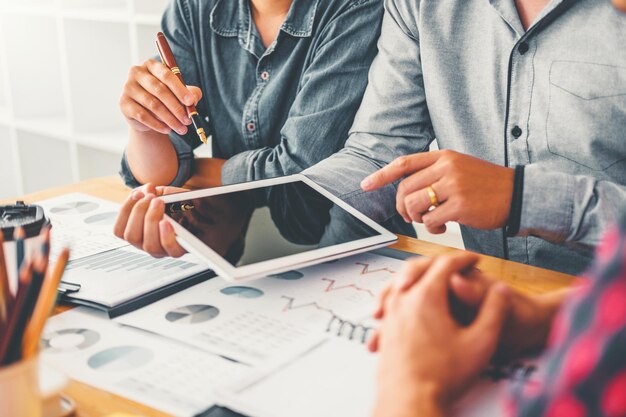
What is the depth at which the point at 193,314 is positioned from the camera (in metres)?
0.72

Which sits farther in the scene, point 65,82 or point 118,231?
point 65,82

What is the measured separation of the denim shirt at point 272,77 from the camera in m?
1.27

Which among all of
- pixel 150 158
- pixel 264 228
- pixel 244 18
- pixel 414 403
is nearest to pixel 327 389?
pixel 414 403

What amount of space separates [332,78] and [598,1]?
0.48 m

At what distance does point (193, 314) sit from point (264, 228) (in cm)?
17

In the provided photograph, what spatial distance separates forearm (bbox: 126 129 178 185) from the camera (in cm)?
128

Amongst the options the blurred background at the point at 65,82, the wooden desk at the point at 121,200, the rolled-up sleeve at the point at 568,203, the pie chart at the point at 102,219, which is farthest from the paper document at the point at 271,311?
the blurred background at the point at 65,82

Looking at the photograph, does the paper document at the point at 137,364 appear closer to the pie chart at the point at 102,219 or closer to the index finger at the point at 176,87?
the pie chart at the point at 102,219

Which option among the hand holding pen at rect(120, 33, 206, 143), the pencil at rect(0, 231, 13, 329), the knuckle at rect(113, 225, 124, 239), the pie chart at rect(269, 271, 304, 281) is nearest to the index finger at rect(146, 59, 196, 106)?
the hand holding pen at rect(120, 33, 206, 143)

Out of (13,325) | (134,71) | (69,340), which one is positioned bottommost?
(69,340)

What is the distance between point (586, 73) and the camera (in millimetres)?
1049

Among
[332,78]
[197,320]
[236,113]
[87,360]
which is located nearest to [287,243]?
[197,320]

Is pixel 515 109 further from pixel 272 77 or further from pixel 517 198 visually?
pixel 272 77

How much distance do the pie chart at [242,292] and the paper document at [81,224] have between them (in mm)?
238
